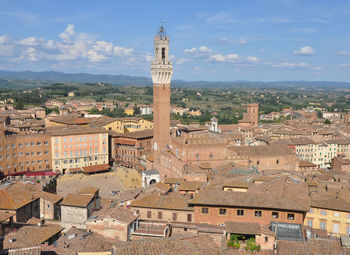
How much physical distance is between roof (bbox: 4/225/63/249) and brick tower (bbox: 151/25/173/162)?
3405cm

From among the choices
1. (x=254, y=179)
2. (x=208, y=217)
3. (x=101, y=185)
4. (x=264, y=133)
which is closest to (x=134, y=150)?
(x=101, y=185)

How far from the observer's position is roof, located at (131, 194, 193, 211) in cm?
2859

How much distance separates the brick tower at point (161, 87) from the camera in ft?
200

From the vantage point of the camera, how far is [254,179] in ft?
111

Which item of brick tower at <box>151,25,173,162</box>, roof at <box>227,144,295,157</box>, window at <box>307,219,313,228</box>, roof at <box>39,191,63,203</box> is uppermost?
brick tower at <box>151,25,173,162</box>

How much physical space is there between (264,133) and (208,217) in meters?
74.5

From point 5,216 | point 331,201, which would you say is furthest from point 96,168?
point 331,201

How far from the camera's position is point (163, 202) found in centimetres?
2938

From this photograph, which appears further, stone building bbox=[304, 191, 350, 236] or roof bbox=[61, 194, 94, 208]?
roof bbox=[61, 194, 94, 208]

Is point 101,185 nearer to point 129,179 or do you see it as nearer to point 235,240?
point 129,179

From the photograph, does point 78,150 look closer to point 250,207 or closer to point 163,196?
point 163,196

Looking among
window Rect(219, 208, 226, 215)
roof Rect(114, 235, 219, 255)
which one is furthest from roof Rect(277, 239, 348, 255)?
window Rect(219, 208, 226, 215)

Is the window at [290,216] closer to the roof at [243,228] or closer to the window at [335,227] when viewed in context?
the roof at [243,228]

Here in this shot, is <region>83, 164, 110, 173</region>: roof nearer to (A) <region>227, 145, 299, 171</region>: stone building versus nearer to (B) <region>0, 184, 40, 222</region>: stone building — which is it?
(A) <region>227, 145, 299, 171</region>: stone building
